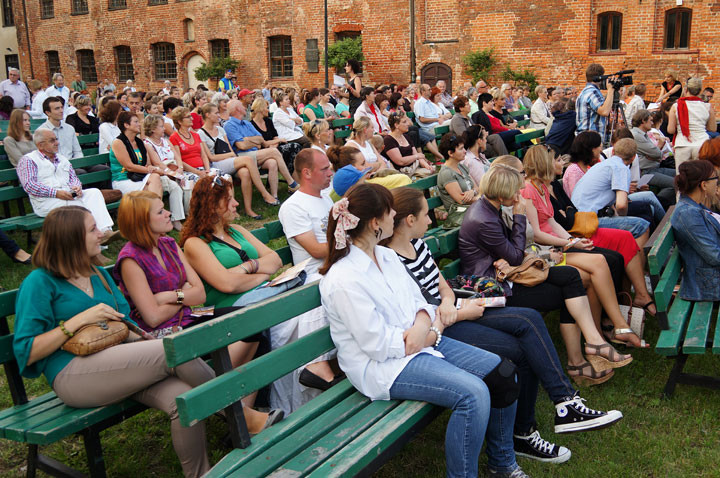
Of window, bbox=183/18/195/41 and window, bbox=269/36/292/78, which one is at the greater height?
window, bbox=183/18/195/41

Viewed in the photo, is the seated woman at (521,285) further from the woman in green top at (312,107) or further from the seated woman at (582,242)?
the woman in green top at (312,107)

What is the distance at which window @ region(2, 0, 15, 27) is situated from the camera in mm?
34188

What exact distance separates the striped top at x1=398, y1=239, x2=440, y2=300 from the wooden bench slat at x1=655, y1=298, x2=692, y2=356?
140 centimetres

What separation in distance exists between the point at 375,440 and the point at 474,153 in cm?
500

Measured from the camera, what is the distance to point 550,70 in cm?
2142

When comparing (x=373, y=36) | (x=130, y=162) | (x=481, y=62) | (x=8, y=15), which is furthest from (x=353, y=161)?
(x=8, y=15)

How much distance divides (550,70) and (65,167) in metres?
17.8

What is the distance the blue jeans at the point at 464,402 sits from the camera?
2.92 m

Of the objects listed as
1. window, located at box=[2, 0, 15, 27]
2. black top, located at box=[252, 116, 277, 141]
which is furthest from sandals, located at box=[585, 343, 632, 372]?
window, located at box=[2, 0, 15, 27]

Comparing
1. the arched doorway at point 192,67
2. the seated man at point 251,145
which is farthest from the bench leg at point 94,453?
the arched doorway at point 192,67

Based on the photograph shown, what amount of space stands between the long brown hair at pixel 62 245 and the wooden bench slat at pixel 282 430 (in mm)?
1156

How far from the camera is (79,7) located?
Answer: 105 feet

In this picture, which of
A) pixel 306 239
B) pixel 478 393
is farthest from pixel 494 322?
pixel 306 239

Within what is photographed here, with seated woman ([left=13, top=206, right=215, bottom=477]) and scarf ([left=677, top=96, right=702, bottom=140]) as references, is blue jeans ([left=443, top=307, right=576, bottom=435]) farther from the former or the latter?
scarf ([left=677, top=96, right=702, bottom=140])
